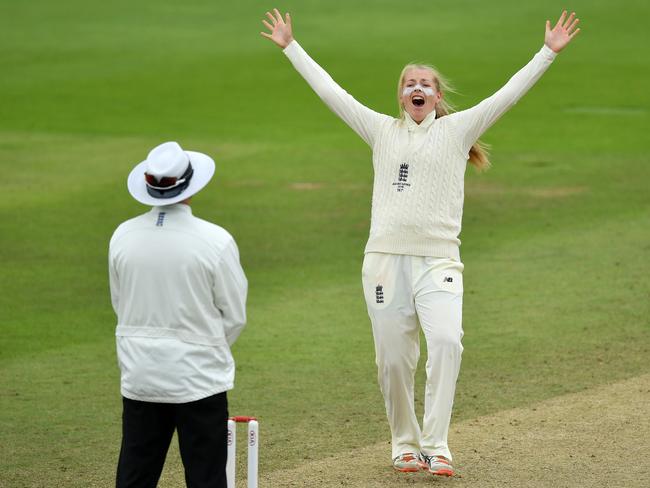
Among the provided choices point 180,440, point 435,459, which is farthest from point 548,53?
point 180,440

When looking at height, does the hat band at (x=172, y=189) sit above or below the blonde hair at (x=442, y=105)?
below

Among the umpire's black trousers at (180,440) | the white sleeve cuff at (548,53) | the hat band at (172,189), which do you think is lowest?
the umpire's black trousers at (180,440)

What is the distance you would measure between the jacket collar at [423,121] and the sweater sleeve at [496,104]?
133 mm

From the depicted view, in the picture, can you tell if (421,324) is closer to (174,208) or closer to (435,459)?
(435,459)

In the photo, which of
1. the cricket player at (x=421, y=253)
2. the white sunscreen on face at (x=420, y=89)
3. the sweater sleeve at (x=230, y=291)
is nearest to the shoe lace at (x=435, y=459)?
the cricket player at (x=421, y=253)

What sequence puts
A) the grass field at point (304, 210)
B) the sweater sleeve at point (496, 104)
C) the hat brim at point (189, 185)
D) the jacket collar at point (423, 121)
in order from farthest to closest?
the grass field at point (304, 210) → the jacket collar at point (423, 121) → the sweater sleeve at point (496, 104) → the hat brim at point (189, 185)

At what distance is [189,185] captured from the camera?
6.14 metres

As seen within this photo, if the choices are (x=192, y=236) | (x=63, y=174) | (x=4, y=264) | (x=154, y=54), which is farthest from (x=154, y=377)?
(x=154, y=54)

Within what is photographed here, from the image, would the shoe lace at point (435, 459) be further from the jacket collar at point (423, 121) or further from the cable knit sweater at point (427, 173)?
the jacket collar at point (423, 121)

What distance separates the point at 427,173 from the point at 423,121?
0.38 metres

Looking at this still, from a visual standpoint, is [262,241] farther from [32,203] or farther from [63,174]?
→ [63,174]

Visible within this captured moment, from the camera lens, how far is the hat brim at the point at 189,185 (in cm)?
607

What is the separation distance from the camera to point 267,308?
12.8 meters

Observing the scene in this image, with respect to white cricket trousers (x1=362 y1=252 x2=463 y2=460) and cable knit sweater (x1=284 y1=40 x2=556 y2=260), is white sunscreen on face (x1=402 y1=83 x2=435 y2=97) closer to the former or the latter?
cable knit sweater (x1=284 y1=40 x2=556 y2=260)
